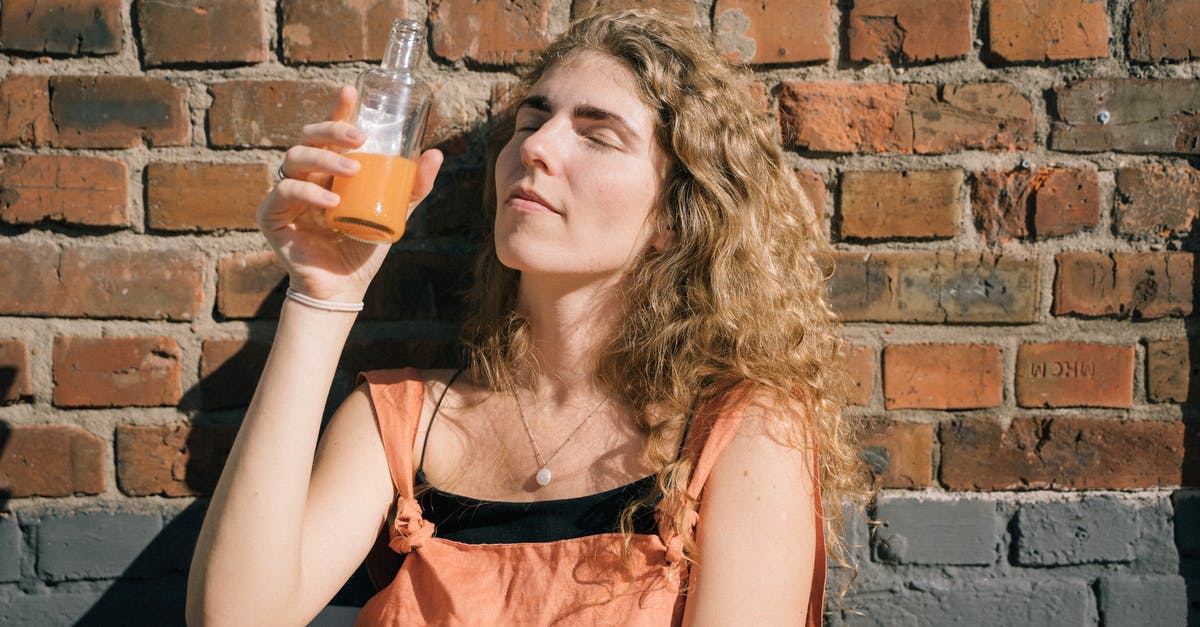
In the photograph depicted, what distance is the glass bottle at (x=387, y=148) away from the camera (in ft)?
3.12

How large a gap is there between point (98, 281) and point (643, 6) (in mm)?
941

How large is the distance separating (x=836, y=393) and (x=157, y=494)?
42.2 inches

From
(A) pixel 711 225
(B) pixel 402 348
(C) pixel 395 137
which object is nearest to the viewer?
(C) pixel 395 137

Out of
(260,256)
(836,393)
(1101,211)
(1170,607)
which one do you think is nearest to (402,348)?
(260,256)

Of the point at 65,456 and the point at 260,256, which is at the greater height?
the point at 260,256

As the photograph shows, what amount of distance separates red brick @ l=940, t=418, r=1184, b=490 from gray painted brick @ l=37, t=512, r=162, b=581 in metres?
1.27

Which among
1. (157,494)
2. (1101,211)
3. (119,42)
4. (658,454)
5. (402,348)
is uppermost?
(119,42)

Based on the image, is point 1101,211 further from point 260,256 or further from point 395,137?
point 260,256

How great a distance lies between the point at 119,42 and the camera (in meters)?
1.24

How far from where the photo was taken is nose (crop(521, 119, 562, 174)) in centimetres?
109

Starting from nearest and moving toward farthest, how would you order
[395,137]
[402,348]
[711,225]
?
[395,137] < [711,225] < [402,348]

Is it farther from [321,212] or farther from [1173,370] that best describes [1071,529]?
[321,212]

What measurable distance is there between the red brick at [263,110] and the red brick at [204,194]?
4cm

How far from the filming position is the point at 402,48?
1.01 meters
